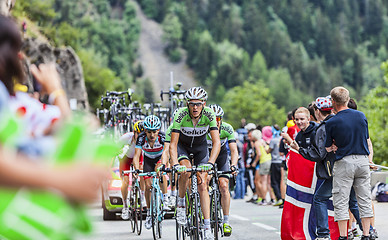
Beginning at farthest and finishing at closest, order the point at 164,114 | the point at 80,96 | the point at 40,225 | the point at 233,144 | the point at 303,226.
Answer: the point at 80,96, the point at 164,114, the point at 233,144, the point at 303,226, the point at 40,225

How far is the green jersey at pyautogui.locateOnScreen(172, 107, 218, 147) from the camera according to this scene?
10.3m

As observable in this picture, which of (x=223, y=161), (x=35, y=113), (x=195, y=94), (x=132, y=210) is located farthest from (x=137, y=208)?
(x=35, y=113)

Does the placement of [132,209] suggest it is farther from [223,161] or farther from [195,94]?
[195,94]

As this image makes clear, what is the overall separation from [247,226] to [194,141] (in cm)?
354

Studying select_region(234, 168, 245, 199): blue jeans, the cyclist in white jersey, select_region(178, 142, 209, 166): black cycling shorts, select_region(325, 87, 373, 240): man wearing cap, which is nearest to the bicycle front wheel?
the cyclist in white jersey

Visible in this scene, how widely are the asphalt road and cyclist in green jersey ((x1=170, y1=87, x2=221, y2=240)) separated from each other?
4.59 ft

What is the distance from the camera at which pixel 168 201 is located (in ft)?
41.5

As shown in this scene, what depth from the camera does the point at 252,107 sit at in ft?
527

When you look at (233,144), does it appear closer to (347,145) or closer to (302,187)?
(302,187)

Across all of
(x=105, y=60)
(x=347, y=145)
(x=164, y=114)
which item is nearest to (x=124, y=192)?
(x=347, y=145)

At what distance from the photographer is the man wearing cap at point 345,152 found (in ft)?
30.9

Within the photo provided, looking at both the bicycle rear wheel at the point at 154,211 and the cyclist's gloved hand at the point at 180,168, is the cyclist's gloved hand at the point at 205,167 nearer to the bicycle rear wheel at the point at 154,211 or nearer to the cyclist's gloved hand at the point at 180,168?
the cyclist's gloved hand at the point at 180,168

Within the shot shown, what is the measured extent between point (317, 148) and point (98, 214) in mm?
9521

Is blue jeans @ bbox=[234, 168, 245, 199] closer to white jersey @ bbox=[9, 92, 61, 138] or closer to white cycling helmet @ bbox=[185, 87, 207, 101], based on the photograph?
white cycling helmet @ bbox=[185, 87, 207, 101]
